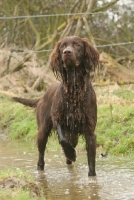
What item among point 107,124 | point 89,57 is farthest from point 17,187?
point 107,124

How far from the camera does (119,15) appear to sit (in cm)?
1755

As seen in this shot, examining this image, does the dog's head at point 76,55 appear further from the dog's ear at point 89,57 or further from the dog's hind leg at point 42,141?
the dog's hind leg at point 42,141

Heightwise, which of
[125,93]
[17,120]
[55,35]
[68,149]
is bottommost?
[17,120]

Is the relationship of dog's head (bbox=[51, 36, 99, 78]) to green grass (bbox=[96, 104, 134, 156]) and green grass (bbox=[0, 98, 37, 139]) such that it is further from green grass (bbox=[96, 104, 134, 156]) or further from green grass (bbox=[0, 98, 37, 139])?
green grass (bbox=[0, 98, 37, 139])

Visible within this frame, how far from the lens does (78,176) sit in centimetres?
673

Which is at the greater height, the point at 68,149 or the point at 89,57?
the point at 89,57

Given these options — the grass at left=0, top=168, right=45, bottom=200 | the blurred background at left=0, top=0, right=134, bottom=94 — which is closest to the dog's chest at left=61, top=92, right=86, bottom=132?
the grass at left=0, top=168, right=45, bottom=200

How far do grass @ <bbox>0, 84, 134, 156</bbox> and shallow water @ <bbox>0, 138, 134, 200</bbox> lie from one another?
0.43 metres

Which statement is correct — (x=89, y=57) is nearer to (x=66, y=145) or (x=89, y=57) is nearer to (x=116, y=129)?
(x=66, y=145)

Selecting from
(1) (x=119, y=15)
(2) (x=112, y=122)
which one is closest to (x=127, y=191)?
(2) (x=112, y=122)

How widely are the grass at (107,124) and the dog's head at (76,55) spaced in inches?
78.3

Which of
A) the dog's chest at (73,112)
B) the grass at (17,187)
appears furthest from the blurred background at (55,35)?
the grass at (17,187)

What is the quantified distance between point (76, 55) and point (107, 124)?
3.24 meters

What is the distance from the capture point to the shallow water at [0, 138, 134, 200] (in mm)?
5492
